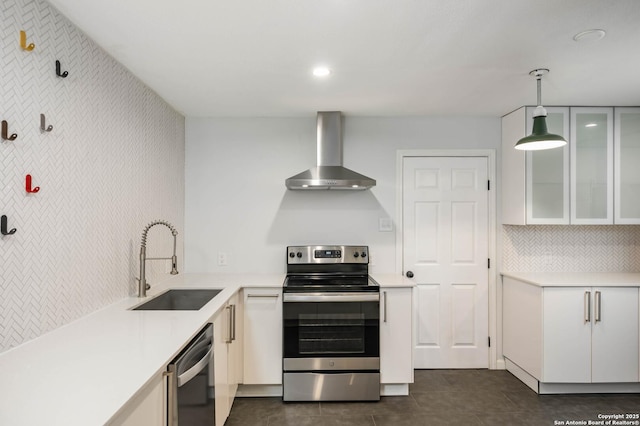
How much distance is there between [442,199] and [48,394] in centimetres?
311

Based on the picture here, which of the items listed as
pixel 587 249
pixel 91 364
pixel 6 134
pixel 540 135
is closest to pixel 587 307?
pixel 587 249

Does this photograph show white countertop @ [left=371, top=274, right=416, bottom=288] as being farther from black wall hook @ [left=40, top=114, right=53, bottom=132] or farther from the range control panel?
black wall hook @ [left=40, top=114, right=53, bottom=132]

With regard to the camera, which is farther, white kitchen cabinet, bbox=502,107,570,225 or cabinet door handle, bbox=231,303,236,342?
white kitchen cabinet, bbox=502,107,570,225

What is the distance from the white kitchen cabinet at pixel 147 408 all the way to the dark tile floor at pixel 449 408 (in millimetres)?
1336

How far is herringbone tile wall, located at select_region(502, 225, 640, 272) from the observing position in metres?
3.36

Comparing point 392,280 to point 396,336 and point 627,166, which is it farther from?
point 627,166

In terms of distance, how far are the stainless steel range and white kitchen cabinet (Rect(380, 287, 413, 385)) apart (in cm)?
7

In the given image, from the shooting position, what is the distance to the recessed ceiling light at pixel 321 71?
2.29 meters

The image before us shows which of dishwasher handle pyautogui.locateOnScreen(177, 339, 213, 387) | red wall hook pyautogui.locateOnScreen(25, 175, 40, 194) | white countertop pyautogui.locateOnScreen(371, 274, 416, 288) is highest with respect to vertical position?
red wall hook pyautogui.locateOnScreen(25, 175, 40, 194)

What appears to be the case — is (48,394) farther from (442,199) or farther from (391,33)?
(442,199)

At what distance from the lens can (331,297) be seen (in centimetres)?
274

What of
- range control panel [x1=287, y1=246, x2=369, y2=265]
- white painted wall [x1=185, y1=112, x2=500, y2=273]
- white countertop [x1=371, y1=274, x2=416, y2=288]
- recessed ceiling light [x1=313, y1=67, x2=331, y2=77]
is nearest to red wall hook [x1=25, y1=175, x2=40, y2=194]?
recessed ceiling light [x1=313, y1=67, x2=331, y2=77]

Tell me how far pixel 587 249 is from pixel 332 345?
252 centimetres

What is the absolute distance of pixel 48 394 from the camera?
1.05 m
